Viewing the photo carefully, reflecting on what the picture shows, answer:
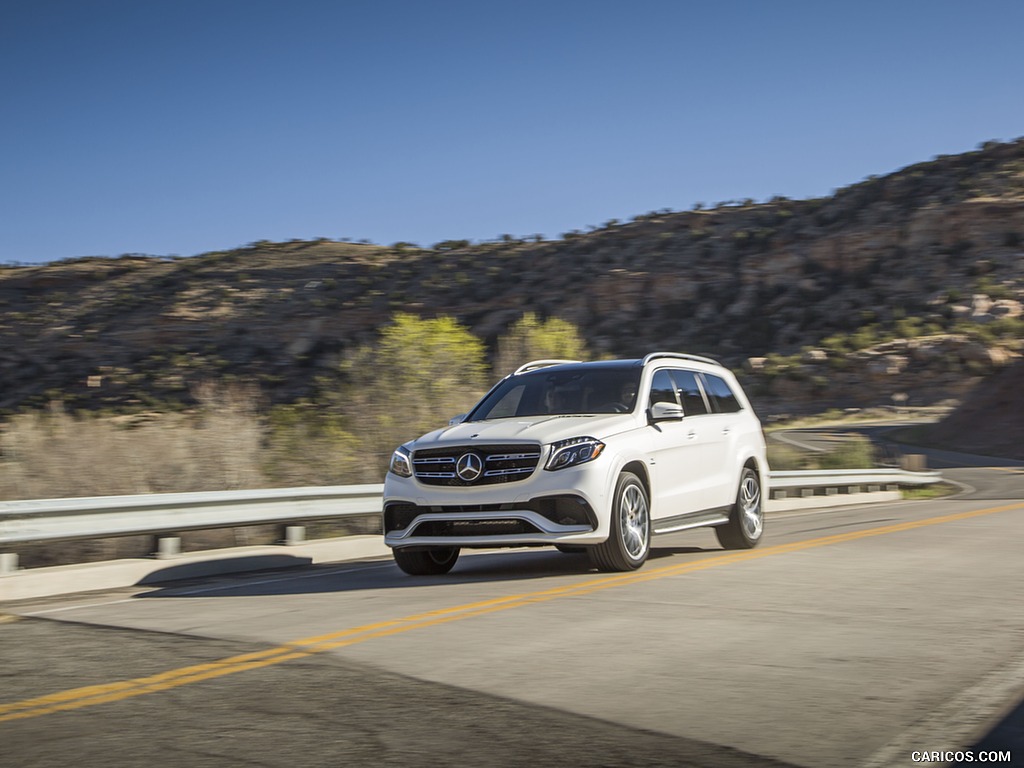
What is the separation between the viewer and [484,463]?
1033cm

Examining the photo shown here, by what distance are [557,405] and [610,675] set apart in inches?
223

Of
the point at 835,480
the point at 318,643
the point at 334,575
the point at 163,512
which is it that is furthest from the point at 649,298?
the point at 318,643

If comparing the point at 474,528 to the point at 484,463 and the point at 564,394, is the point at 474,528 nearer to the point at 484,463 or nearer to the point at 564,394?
the point at 484,463

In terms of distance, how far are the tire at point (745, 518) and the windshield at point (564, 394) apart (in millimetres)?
2040

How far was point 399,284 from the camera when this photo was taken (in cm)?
7731

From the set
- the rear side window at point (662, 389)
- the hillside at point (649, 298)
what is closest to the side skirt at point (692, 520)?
the rear side window at point (662, 389)

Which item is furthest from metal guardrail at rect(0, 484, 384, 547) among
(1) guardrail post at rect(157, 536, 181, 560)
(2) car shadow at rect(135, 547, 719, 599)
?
(2) car shadow at rect(135, 547, 719, 599)

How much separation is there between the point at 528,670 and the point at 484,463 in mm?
4139

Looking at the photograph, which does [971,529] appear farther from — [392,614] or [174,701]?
[174,701]

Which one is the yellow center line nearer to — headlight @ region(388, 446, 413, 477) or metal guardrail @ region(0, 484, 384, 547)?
headlight @ region(388, 446, 413, 477)

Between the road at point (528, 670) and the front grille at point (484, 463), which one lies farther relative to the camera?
the front grille at point (484, 463)

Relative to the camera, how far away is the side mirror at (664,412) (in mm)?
11211

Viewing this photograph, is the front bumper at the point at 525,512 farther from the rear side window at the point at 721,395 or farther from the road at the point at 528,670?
the rear side window at the point at 721,395

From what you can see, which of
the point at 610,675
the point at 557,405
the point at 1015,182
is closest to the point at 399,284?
the point at 1015,182
